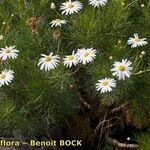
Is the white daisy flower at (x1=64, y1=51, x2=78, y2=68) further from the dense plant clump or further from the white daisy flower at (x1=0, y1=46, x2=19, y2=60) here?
the white daisy flower at (x1=0, y1=46, x2=19, y2=60)

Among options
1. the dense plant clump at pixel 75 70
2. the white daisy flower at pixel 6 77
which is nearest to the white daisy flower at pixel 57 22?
the dense plant clump at pixel 75 70

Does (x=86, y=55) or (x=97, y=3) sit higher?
(x=97, y=3)

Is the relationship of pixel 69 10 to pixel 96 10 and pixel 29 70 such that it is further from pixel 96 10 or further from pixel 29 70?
pixel 29 70

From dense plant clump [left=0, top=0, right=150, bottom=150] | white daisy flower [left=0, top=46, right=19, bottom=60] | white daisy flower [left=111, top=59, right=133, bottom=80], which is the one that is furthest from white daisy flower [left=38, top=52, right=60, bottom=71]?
white daisy flower [left=111, top=59, right=133, bottom=80]

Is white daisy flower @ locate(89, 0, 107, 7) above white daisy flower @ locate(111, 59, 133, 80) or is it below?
above

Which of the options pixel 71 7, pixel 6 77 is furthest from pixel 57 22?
pixel 6 77

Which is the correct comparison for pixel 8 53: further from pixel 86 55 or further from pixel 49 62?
pixel 86 55

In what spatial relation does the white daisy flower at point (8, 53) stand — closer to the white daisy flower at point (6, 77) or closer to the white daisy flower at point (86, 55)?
the white daisy flower at point (6, 77)

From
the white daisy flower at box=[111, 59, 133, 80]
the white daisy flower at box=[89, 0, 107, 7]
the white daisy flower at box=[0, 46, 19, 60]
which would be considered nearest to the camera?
the white daisy flower at box=[111, 59, 133, 80]
